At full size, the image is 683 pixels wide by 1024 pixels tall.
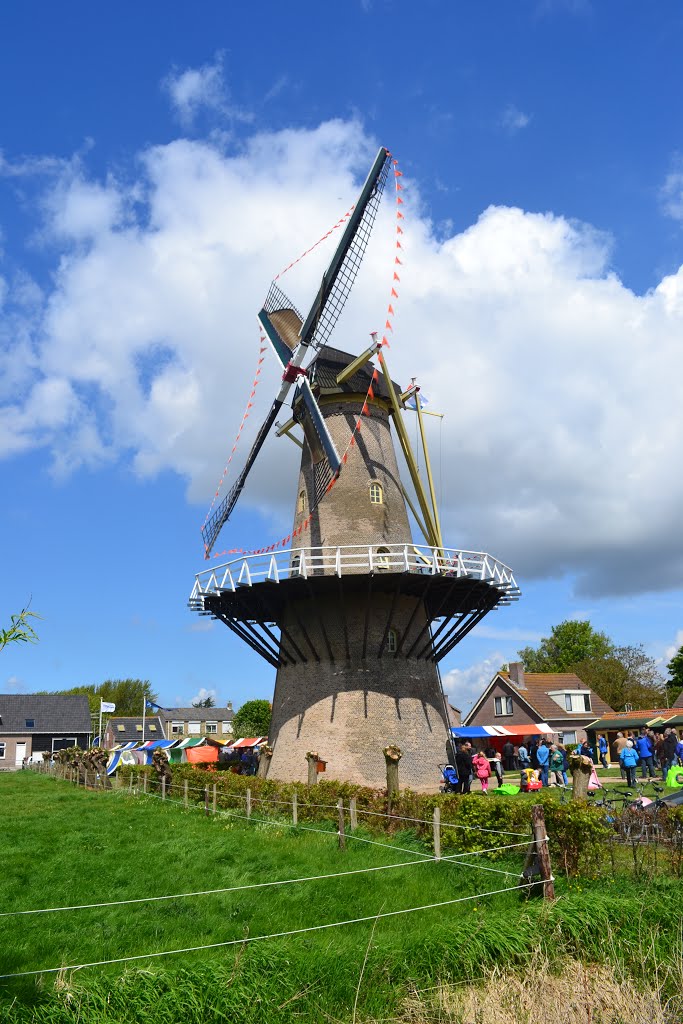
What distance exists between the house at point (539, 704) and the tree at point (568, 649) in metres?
23.1

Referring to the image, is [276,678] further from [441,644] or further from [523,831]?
[523,831]

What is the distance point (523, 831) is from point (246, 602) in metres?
12.9

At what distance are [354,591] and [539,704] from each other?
24799mm

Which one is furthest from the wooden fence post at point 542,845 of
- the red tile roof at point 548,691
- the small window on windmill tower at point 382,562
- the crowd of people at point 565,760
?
the red tile roof at point 548,691

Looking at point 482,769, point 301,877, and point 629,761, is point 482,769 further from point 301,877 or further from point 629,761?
point 301,877

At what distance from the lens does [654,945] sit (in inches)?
304

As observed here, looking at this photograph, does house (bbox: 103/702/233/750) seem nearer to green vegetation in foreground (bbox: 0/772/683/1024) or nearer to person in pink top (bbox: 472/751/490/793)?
person in pink top (bbox: 472/751/490/793)

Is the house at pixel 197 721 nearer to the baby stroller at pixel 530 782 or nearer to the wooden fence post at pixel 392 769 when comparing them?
the baby stroller at pixel 530 782

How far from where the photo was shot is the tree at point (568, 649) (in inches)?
2729

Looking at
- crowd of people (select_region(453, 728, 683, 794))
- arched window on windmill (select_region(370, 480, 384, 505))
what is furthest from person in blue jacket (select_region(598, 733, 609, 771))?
arched window on windmill (select_region(370, 480, 384, 505))

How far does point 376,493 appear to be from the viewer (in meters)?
23.6

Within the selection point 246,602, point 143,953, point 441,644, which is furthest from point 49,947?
point 441,644

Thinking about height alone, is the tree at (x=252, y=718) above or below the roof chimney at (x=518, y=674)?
below

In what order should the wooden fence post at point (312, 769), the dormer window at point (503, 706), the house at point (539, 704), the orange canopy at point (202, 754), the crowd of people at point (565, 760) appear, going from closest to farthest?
1. the crowd of people at point (565, 760)
2. the wooden fence post at point (312, 769)
3. the orange canopy at point (202, 754)
4. the house at point (539, 704)
5. the dormer window at point (503, 706)
